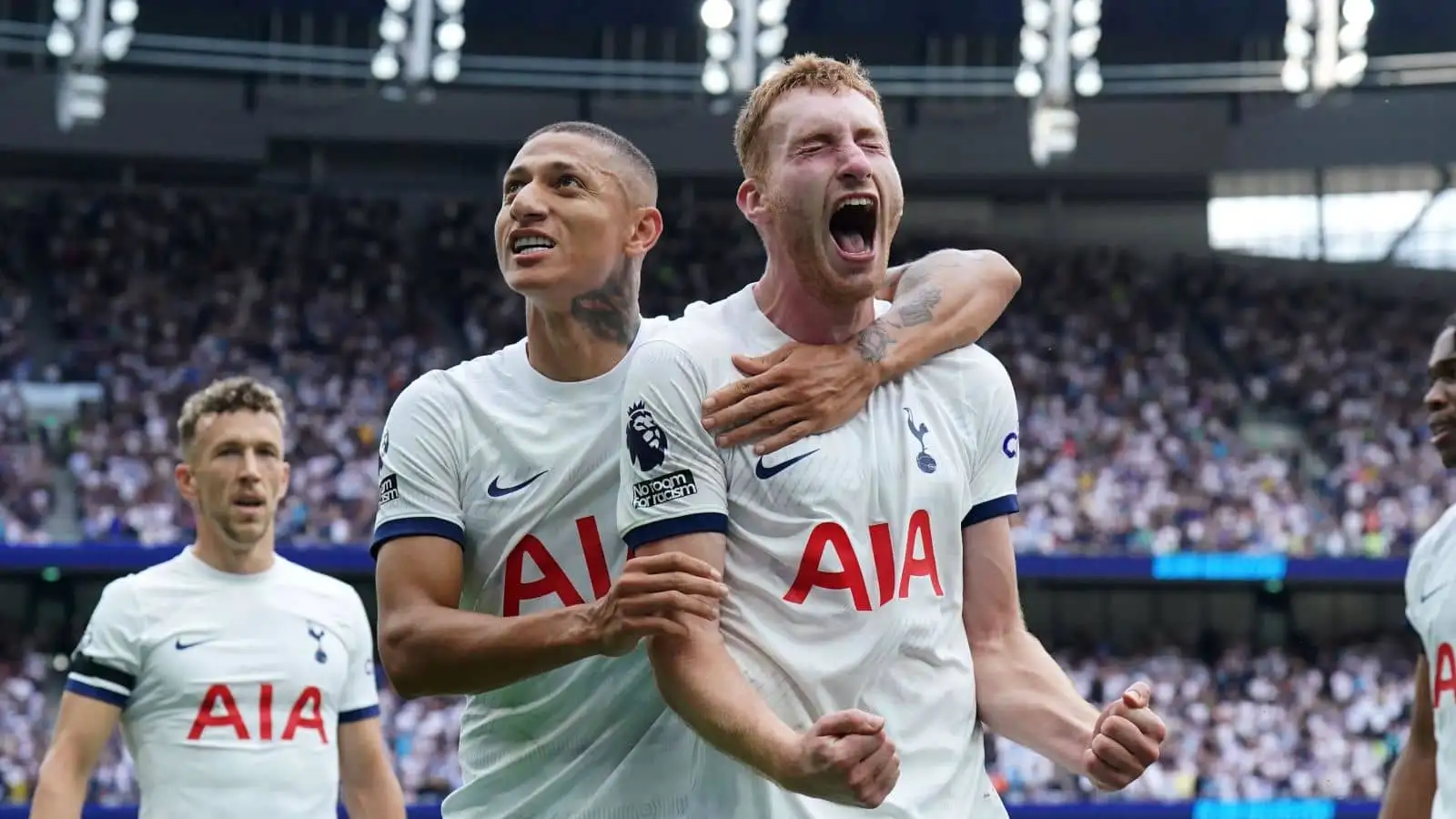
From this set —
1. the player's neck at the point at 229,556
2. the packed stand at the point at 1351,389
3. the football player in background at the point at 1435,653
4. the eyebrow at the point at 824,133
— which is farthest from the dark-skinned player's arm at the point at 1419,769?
the packed stand at the point at 1351,389

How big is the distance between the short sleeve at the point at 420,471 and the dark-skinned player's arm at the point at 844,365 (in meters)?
1.01

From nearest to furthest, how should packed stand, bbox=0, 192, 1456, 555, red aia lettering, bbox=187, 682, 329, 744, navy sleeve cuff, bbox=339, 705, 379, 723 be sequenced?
1. red aia lettering, bbox=187, 682, 329, 744
2. navy sleeve cuff, bbox=339, 705, 379, 723
3. packed stand, bbox=0, 192, 1456, 555

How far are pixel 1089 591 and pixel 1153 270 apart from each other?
698 centimetres

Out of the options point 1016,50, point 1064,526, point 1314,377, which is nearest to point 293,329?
point 1064,526

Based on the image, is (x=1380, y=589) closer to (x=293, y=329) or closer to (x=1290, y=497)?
(x=1290, y=497)

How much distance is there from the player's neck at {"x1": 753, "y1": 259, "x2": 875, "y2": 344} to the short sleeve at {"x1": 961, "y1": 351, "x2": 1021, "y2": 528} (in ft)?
1.05

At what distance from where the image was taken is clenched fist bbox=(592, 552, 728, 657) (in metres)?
3.28

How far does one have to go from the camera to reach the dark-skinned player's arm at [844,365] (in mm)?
3520

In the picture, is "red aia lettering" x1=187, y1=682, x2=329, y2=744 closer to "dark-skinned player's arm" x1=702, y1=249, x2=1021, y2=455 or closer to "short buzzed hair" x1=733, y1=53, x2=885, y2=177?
"dark-skinned player's arm" x1=702, y1=249, x2=1021, y2=455

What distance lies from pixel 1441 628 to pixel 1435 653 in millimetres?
90

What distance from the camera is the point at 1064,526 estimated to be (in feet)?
75.8

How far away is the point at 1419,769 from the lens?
5.89 m

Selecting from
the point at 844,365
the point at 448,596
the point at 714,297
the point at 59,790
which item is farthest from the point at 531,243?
the point at 714,297

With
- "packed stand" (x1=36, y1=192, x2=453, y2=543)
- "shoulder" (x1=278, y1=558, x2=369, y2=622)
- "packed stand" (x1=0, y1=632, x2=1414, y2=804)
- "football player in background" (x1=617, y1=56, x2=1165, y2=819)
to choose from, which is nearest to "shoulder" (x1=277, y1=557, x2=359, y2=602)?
"shoulder" (x1=278, y1=558, x2=369, y2=622)
